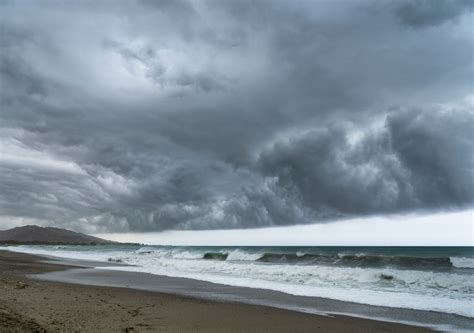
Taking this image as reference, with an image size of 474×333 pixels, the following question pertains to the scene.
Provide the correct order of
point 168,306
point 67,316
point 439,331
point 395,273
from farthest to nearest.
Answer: point 395,273, point 168,306, point 439,331, point 67,316

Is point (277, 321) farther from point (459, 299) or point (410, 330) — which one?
point (459, 299)

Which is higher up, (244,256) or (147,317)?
(244,256)

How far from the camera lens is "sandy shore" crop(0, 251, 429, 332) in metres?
8.96

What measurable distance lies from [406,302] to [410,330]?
5493 mm

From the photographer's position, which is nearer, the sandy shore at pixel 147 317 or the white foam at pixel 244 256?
the sandy shore at pixel 147 317

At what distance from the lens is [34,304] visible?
1125cm

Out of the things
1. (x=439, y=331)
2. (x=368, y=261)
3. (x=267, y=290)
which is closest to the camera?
(x=439, y=331)

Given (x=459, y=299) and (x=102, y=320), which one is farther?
(x=459, y=299)

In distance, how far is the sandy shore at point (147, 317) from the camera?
8961mm

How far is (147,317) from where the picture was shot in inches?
448

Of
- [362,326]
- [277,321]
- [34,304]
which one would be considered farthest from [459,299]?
[34,304]

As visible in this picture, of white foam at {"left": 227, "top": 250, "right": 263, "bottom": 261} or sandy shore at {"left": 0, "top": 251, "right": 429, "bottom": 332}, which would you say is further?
white foam at {"left": 227, "top": 250, "right": 263, "bottom": 261}

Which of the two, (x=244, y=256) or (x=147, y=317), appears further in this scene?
(x=244, y=256)

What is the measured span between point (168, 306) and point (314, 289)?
9.42 metres
